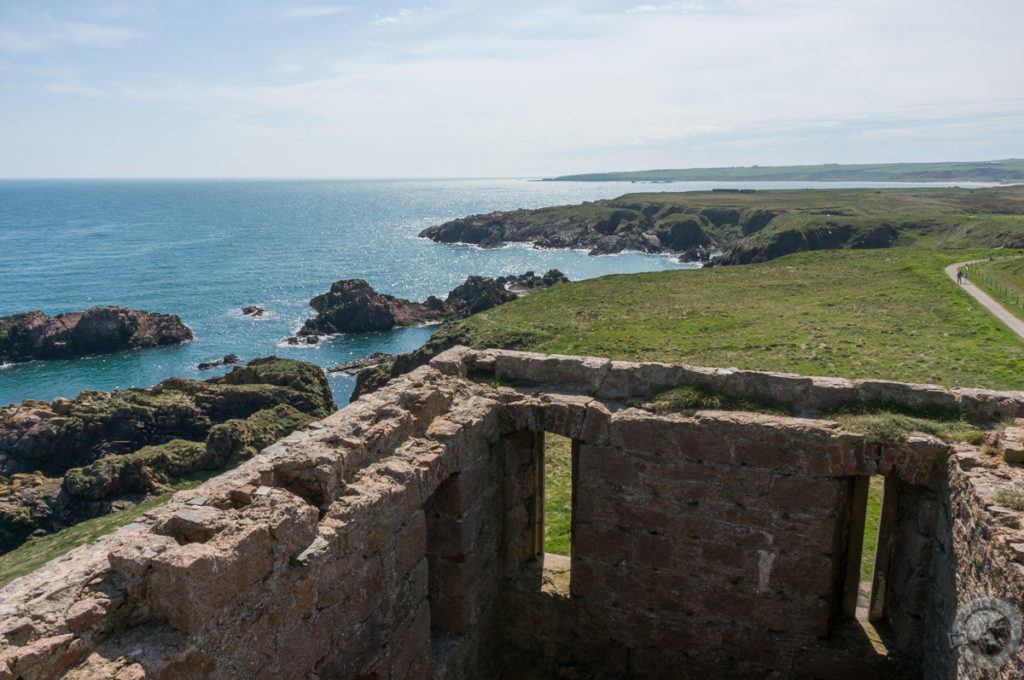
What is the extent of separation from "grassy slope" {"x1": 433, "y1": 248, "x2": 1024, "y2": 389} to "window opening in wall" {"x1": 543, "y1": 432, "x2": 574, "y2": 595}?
8.25 metres

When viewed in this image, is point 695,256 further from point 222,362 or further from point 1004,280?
point 222,362

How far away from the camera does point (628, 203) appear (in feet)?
458

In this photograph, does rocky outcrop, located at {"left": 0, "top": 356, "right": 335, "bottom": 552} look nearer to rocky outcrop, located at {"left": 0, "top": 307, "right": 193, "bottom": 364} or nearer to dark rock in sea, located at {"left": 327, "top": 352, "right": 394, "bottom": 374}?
dark rock in sea, located at {"left": 327, "top": 352, "right": 394, "bottom": 374}

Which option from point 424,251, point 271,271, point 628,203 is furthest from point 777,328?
point 628,203

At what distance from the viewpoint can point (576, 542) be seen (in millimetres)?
9188

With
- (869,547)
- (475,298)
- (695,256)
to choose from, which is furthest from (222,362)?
(695,256)

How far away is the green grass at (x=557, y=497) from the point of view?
44.8 ft

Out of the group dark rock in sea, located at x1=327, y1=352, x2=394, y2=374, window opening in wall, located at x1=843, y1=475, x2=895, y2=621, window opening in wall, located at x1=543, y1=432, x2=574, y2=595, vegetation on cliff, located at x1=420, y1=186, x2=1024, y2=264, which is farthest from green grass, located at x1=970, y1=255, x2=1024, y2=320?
dark rock in sea, located at x1=327, y1=352, x2=394, y2=374

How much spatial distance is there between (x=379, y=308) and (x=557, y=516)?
1716 inches

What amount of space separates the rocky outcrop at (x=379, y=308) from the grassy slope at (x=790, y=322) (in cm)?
1275

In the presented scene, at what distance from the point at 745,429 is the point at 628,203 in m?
137

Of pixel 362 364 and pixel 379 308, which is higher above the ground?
pixel 379 308

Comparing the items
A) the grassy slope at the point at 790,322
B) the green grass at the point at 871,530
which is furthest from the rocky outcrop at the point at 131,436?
the green grass at the point at 871,530

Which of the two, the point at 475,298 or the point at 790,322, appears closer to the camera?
the point at 790,322
